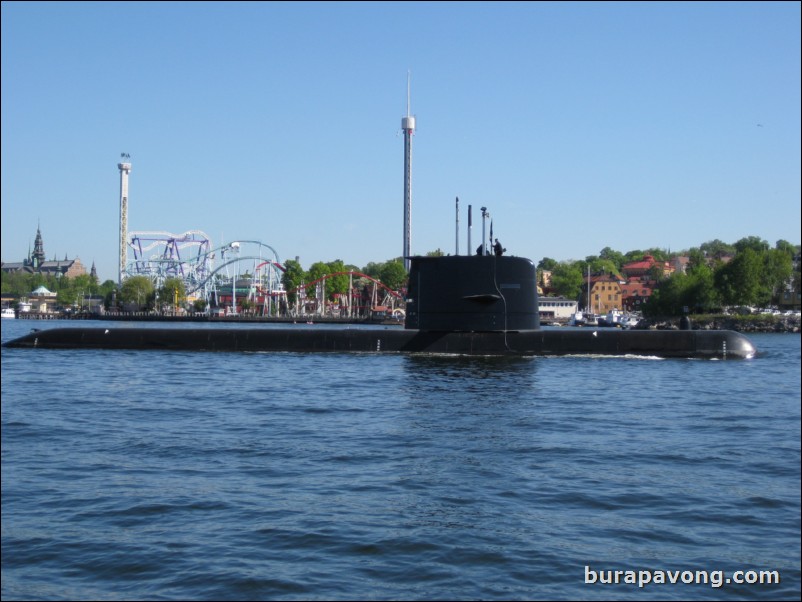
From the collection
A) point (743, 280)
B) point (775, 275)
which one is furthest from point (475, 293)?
point (743, 280)

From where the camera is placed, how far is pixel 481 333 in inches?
1132

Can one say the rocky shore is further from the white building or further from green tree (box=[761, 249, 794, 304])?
the white building

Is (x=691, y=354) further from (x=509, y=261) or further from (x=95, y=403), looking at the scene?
(x=95, y=403)

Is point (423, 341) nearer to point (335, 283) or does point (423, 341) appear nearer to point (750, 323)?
point (750, 323)

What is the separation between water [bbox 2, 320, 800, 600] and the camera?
285 inches

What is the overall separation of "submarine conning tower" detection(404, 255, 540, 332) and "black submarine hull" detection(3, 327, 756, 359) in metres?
0.38

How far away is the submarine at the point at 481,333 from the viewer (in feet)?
92.8

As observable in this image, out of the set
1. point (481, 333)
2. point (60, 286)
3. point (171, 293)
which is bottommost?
point (481, 333)

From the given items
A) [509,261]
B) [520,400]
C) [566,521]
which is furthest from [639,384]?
[566,521]

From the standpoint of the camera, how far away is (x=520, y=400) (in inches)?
725

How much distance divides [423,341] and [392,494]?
19.9 m

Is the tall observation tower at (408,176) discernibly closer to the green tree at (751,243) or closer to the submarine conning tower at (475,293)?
the green tree at (751,243)

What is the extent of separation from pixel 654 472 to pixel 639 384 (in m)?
11.6

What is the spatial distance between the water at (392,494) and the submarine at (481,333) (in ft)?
30.0
